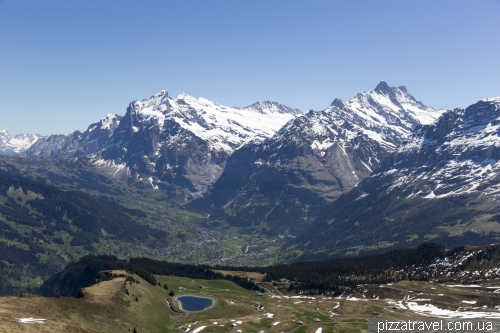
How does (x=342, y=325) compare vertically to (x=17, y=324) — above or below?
below

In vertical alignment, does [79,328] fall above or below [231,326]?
above

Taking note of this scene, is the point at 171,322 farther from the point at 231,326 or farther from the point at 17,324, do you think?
the point at 17,324

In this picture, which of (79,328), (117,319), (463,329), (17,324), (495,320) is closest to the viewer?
(17,324)

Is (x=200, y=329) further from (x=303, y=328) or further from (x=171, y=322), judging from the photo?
(x=303, y=328)

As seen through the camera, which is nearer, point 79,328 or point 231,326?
point 79,328

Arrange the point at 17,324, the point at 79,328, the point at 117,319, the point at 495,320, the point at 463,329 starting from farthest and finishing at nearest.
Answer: the point at 495,320, the point at 463,329, the point at 117,319, the point at 79,328, the point at 17,324

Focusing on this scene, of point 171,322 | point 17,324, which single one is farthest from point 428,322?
point 17,324

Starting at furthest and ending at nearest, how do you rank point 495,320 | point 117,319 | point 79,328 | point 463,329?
point 495,320, point 463,329, point 117,319, point 79,328

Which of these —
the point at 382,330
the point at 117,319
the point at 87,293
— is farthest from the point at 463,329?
the point at 87,293

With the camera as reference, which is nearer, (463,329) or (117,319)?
(117,319)
